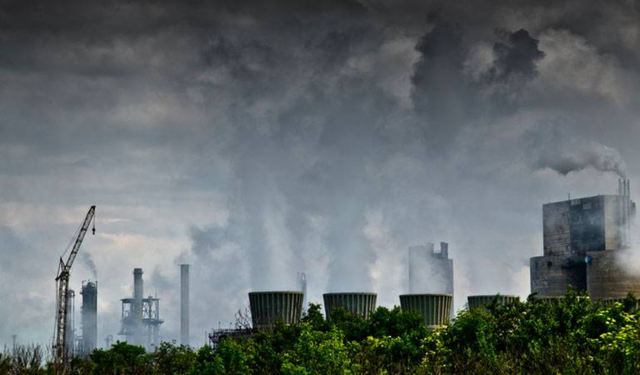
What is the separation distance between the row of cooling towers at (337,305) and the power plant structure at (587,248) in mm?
47028

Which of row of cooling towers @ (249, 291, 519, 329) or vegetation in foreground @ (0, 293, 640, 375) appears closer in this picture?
vegetation in foreground @ (0, 293, 640, 375)

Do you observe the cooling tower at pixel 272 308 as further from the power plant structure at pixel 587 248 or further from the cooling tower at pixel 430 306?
the power plant structure at pixel 587 248

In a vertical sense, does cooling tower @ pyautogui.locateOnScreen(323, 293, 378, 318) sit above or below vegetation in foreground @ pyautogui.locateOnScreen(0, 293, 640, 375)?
above

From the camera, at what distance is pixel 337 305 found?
98.4 m

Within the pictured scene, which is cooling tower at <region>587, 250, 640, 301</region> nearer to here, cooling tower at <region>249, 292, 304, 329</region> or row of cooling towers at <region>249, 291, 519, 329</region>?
row of cooling towers at <region>249, 291, 519, 329</region>

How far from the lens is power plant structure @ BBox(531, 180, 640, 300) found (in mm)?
140875

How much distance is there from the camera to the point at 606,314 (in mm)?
51406

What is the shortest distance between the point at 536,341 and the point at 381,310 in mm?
22905

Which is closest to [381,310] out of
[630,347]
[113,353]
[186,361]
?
[186,361]

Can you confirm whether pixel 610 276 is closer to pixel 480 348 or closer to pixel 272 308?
pixel 272 308

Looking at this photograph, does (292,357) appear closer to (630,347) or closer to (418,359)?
(418,359)

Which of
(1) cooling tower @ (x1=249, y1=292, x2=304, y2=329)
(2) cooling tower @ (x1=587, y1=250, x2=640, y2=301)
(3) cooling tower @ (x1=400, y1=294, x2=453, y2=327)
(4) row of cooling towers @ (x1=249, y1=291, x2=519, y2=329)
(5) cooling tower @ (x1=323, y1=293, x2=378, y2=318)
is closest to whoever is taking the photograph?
(1) cooling tower @ (x1=249, y1=292, x2=304, y2=329)

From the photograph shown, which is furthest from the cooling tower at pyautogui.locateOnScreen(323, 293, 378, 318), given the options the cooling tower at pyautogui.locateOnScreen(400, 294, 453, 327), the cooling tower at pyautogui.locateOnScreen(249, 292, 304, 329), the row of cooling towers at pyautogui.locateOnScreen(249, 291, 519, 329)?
the cooling tower at pyautogui.locateOnScreen(249, 292, 304, 329)

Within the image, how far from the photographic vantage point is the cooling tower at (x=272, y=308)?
94.8 meters
